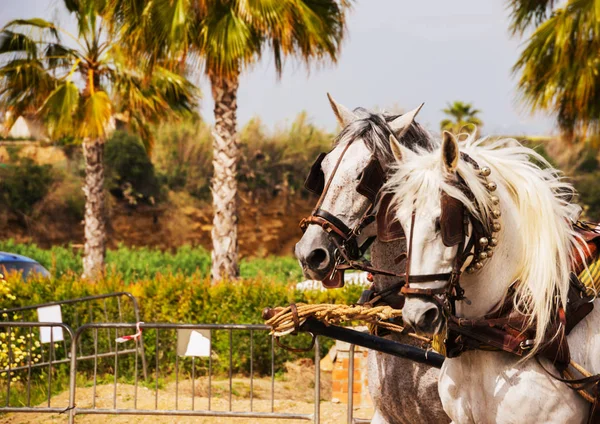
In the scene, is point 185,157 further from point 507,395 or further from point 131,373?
point 507,395

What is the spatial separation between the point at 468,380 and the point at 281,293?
8.09 m

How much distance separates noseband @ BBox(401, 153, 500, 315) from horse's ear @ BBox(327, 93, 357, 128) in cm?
112

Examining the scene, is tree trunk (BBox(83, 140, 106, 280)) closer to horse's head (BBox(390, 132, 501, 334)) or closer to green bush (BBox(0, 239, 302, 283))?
green bush (BBox(0, 239, 302, 283))

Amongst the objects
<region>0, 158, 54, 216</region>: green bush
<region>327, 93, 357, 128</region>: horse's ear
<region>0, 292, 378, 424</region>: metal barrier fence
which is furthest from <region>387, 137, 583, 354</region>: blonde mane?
<region>0, 158, 54, 216</region>: green bush

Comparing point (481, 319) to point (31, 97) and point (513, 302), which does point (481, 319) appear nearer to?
point (513, 302)

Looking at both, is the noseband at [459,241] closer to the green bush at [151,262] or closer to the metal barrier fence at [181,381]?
the metal barrier fence at [181,381]

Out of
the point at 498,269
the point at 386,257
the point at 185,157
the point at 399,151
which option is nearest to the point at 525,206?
the point at 498,269

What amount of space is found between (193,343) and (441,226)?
4.46m

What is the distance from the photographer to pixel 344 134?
411 centimetres

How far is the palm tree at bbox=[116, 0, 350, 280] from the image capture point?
11961 millimetres

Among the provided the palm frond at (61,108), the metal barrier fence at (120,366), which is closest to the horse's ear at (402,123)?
the metal barrier fence at (120,366)

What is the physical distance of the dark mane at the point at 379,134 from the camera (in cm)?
395

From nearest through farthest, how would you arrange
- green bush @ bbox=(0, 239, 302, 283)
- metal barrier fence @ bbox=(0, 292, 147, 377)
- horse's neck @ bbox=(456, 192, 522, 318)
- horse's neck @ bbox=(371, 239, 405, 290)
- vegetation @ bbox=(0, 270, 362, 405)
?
1. horse's neck @ bbox=(456, 192, 522, 318)
2. horse's neck @ bbox=(371, 239, 405, 290)
3. vegetation @ bbox=(0, 270, 362, 405)
4. metal barrier fence @ bbox=(0, 292, 147, 377)
5. green bush @ bbox=(0, 239, 302, 283)

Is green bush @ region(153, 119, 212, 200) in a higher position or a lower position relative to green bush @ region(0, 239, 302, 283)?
higher
